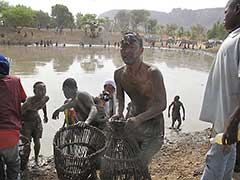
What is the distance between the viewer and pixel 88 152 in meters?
3.97

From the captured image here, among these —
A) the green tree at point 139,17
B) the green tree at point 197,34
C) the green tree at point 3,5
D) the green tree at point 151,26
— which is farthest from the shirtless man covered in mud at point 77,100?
the green tree at point 139,17

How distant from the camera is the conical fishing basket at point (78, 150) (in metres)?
3.45

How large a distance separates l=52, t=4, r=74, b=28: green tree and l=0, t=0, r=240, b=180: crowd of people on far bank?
261ft

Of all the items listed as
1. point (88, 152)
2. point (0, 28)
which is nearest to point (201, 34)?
point (0, 28)

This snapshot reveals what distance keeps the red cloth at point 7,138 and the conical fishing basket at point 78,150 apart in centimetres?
50

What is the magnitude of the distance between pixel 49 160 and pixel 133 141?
9.51 ft

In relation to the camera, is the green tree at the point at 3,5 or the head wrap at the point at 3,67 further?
the green tree at the point at 3,5

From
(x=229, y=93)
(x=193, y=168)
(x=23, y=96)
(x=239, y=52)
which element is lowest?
(x=193, y=168)

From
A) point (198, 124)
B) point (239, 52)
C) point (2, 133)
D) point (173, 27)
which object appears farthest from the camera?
→ point (173, 27)

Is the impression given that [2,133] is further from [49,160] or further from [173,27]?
[173,27]

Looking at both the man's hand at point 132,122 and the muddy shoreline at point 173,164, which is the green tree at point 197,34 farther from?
the man's hand at point 132,122

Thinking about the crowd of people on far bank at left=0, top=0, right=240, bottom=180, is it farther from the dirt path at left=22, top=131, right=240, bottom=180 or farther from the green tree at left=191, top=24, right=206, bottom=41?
Result: the green tree at left=191, top=24, right=206, bottom=41

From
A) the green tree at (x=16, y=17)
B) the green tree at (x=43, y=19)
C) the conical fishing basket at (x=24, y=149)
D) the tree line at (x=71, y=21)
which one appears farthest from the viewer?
the green tree at (x=43, y=19)

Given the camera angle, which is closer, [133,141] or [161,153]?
[133,141]
